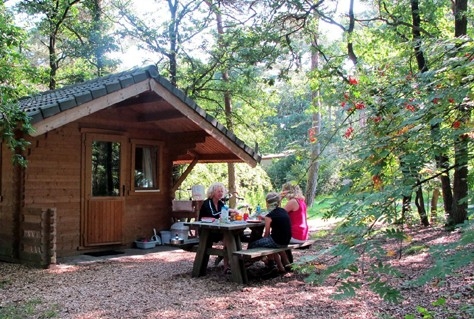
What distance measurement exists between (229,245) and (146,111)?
4408mm

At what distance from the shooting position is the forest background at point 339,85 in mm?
2100

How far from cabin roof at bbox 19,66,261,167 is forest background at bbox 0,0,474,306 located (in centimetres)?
57

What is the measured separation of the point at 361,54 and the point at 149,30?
6983 millimetres

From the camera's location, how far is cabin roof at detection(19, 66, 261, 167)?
23.2 ft

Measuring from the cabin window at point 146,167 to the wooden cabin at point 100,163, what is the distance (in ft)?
0.07

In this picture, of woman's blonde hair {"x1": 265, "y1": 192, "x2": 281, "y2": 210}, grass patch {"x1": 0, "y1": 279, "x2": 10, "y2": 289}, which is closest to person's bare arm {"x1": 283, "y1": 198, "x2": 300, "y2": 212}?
woman's blonde hair {"x1": 265, "y1": 192, "x2": 281, "y2": 210}

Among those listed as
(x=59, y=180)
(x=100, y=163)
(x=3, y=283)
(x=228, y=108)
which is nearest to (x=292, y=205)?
(x=3, y=283)

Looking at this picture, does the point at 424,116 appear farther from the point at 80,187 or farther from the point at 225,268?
the point at 80,187

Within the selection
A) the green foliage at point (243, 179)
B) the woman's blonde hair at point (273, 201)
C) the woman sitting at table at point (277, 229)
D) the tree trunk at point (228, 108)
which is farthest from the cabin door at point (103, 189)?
the green foliage at point (243, 179)

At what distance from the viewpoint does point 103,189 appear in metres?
9.17

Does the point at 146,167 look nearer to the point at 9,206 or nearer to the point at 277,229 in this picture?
the point at 9,206

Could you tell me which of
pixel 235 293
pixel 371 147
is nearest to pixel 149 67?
pixel 235 293

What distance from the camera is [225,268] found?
674 cm

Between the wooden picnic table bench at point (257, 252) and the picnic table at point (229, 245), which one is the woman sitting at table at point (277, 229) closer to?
the wooden picnic table bench at point (257, 252)
